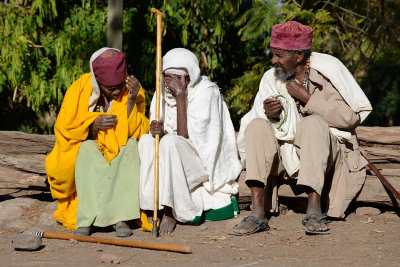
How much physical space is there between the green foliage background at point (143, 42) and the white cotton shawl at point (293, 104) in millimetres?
2469

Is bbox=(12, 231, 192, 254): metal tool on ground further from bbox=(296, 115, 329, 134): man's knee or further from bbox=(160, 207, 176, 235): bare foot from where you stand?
bbox=(296, 115, 329, 134): man's knee

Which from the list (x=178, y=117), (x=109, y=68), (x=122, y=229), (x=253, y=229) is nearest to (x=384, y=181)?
(x=253, y=229)

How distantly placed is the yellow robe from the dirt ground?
252 millimetres

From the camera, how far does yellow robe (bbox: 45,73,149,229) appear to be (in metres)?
5.84

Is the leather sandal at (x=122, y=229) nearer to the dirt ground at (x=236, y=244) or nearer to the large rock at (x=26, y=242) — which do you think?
the dirt ground at (x=236, y=244)

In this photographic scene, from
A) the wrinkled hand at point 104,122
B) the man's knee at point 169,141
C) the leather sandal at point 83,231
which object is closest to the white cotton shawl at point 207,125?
the man's knee at point 169,141

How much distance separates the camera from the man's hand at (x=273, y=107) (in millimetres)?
5770

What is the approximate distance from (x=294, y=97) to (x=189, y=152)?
39.6 inches

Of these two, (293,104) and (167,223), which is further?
(293,104)

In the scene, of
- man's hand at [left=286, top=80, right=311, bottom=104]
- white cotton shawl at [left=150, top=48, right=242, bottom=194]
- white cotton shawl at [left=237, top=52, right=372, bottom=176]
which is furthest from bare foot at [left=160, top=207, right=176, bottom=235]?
man's hand at [left=286, top=80, right=311, bottom=104]

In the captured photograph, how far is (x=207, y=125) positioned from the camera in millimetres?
6086

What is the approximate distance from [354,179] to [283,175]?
59 cm

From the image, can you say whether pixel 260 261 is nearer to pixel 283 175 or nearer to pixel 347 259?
pixel 347 259

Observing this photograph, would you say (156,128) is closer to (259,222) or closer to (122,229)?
(122,229)
